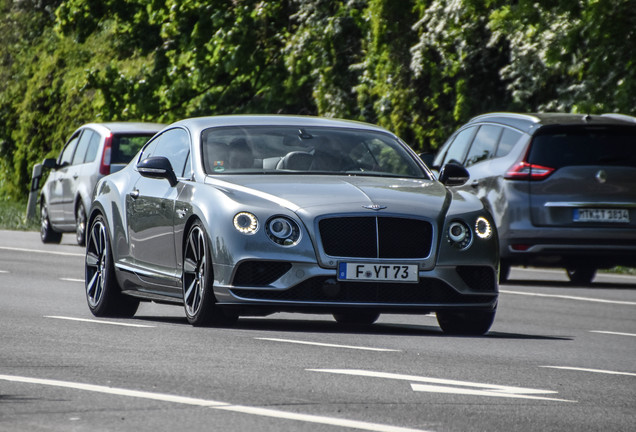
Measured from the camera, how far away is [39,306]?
12.3m

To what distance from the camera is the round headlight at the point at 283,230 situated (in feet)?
30.7

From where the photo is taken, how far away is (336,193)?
9641mm

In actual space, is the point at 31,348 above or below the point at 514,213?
above

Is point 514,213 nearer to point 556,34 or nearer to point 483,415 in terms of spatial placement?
point 556,34

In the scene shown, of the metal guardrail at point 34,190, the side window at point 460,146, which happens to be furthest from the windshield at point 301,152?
the metal guardrail at point 34,190

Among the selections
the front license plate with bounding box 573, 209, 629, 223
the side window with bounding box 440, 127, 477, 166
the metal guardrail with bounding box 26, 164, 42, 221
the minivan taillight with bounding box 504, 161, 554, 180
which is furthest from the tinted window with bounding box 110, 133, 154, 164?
the front license plate with bounding box 573, 209, 629, 223

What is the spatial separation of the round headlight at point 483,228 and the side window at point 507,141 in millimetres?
5893

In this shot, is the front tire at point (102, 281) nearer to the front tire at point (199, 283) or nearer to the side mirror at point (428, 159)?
the front tire at point (199, 283)

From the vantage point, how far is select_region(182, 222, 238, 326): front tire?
964 cm

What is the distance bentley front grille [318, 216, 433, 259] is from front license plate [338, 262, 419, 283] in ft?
0.22

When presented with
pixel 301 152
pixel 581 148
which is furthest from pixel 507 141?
pixel 301 152

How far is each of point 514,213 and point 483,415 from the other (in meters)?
8.83

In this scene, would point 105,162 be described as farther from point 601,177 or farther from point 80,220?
point 601,177

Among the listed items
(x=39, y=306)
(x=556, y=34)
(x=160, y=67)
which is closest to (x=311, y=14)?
(x=160, y=67)
